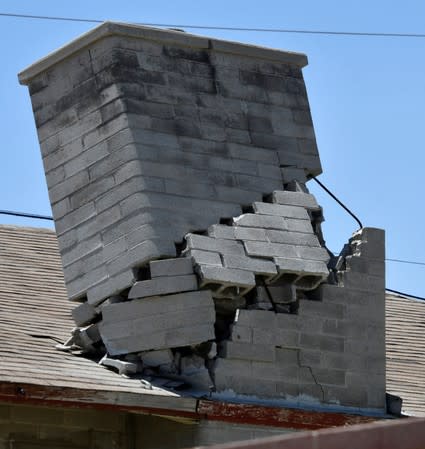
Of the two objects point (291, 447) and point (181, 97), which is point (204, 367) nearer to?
point (181, 97)

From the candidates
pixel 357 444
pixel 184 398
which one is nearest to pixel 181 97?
pixel 184 398

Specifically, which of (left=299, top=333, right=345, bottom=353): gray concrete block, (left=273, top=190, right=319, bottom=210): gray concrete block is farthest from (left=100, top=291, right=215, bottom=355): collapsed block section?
(left=273, top=190, right=319, bottom=210): gray concrete block

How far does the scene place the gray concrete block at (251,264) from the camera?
16.0 meters

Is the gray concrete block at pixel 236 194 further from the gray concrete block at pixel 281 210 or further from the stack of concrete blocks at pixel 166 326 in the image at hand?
the stack of concrete blocks at pixel 166 326

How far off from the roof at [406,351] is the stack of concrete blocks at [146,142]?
9.18 feet

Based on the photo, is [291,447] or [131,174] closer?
[291,447]

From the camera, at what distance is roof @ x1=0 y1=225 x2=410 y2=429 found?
14.5 metres

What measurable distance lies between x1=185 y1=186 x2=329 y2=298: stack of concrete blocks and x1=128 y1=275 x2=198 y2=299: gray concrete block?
158 millimetres

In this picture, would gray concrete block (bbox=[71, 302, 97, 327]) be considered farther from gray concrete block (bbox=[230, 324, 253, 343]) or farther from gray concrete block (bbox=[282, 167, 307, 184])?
gray concrete block (bbox=[282, 167, 307, 184])

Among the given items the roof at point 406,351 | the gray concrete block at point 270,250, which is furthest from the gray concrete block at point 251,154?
the roof at point 406,351

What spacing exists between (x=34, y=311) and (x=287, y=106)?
3506 millimetres

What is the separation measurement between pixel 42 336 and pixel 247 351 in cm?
210

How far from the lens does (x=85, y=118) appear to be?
1658 centimetres

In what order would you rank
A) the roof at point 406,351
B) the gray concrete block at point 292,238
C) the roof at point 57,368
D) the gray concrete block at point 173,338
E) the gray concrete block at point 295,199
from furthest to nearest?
the roof at point 406,351 < the gray concrete block at point 295,199 < the gray concrete block at point 292,238 < the gray concrete block at point 173,338 < the roof at point 57,368
